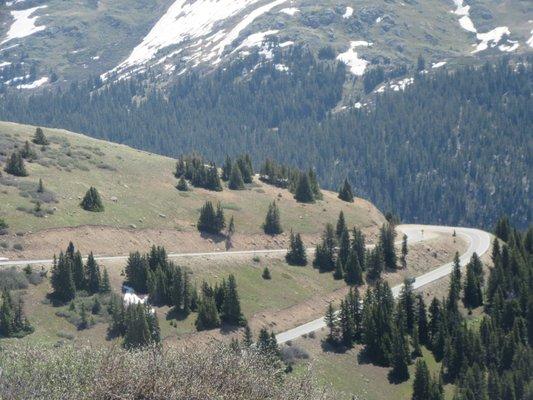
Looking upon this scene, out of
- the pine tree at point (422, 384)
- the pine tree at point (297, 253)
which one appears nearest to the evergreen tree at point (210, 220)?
the pine tree at point (297, 253)

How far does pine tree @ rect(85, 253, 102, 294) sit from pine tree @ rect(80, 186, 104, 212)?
22.4 meters

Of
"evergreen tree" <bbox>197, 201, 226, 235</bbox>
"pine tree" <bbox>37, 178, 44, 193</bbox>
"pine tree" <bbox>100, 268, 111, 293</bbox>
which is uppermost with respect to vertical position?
"pine tree" <bbox>37, 178, 44, 193</bbox>

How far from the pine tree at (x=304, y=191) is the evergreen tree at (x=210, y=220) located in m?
24.6

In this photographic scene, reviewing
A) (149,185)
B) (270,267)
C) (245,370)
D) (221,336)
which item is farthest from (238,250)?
(245,370)

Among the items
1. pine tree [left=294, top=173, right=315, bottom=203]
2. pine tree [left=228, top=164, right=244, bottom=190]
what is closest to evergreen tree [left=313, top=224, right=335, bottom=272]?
pine tree [left=294, top=173, right=315, bottom=203]

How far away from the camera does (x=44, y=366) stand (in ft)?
151

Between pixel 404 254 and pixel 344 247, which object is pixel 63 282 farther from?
pixel 404 254

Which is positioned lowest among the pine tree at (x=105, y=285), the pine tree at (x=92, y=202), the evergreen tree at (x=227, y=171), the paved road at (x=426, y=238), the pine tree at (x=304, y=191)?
the paved road at (x=426, y=238)

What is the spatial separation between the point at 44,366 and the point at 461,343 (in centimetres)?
6323

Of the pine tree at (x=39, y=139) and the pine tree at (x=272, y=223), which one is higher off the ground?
the pine tree at (x=39, y=139)

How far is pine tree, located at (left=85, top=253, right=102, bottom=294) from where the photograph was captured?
305ft

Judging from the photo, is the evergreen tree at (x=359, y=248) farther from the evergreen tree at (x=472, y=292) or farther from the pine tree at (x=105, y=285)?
the pine tree at (x=105, y=285)

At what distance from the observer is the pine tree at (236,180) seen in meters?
144

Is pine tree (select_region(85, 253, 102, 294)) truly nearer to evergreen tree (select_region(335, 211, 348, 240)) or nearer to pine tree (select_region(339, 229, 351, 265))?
pine tree (select_region(339, 229, 351, 265))
